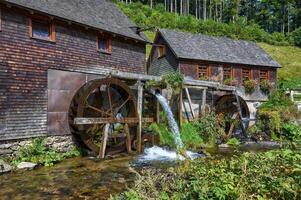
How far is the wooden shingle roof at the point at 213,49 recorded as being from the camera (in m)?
21.5

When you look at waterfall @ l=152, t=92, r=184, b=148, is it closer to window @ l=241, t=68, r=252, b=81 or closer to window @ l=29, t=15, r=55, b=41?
window @ l=29, t=15, r=55, b=41

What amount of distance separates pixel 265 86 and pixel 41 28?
16115mm

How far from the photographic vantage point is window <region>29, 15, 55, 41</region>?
1209cm

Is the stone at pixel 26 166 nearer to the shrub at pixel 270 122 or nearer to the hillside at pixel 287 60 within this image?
the shrub at pixel 270 122

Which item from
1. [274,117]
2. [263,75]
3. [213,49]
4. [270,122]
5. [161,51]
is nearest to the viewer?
[274,117]

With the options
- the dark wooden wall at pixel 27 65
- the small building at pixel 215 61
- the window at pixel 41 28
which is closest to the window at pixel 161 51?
the small building at pixel 215 61

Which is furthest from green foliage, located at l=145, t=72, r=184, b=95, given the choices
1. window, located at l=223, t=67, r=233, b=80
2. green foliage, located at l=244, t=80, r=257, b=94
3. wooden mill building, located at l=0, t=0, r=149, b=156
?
green foliage, located at l=244, t=80, r=257, b=94

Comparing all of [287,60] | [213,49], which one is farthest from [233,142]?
[287,60]

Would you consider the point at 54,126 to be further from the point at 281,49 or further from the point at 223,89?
the point at 281,49

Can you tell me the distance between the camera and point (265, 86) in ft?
75.8

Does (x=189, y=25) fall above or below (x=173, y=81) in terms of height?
above

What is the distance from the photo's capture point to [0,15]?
10969 millimetres

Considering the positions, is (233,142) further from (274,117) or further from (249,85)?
(249,85)

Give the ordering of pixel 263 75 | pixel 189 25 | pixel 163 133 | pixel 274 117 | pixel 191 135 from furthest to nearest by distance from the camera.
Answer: pixel 189 25 < pixel 263 75 < pixel 274 117 < pixel 191 135 < pixel 163 133
